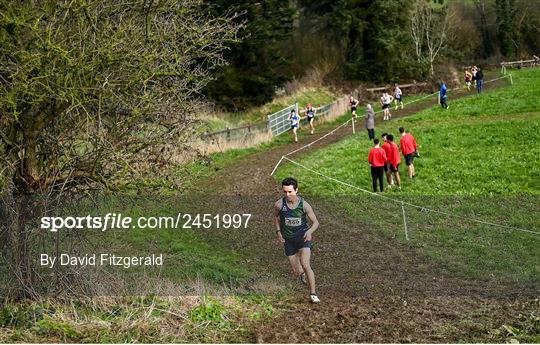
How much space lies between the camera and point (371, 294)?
11367 mm

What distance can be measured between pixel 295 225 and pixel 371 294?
211cm

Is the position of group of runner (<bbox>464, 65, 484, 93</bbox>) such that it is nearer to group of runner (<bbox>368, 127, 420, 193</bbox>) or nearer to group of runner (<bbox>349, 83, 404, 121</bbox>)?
group of runner (<bbox>349, 83, 404, 121</bbox>)

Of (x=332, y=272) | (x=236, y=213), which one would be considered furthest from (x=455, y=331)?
(x=236, y=213)

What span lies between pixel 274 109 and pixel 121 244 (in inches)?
1053

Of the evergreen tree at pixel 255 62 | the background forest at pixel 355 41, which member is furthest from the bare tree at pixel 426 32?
the evergreen tree at pixel 255 62

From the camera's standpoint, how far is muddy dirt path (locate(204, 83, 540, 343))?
9.30 meters

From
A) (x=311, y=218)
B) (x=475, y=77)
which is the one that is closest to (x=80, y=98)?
(x=311, y=218)

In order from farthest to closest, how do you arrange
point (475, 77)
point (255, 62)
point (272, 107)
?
1. point (255, 62)
2. point (475, 77)
3. point (272, 107)

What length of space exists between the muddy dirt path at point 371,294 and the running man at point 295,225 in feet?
2.32

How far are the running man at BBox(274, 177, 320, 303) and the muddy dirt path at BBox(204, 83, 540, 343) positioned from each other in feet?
2.32

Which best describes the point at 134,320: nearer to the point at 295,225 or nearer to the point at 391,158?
the point at 295,225

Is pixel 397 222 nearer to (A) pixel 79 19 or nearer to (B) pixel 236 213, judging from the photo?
(B) pixel 236 213

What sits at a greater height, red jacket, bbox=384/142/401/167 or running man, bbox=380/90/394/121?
red jacket, bbox=384/142/401/167

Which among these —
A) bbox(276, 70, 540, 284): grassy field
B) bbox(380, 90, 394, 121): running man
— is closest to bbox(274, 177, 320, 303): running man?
bbox(276, 70, 540, 284): grassy field
